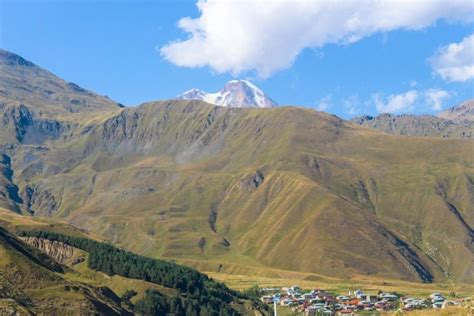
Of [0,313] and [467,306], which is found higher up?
[467,306]

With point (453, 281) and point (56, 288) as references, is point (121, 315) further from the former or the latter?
point (453, 281)

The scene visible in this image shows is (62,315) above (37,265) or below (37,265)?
below

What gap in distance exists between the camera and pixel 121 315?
6265 inches

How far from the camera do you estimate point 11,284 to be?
460 feet

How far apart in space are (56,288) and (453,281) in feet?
437

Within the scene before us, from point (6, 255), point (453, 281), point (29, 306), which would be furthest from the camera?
point (6, 255)

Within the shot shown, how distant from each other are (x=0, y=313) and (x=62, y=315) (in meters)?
22.9

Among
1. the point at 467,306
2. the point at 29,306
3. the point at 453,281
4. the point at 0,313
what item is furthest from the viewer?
the point at 29,306

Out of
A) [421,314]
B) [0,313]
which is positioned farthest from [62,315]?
[421,314]

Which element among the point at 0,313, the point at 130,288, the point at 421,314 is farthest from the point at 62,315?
the point at 421,314

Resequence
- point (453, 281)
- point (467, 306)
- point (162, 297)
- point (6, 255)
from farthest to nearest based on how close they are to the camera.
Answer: point (162, 297) < point (6, 255) < point (453, 281) < point (467, 306)

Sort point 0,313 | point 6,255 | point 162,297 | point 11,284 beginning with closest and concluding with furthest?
point 0,313 → point 11,284 → point 6,255 → point 162,297

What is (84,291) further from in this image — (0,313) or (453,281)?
(453,281)

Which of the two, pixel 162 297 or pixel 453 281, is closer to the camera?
pixel 453 281
